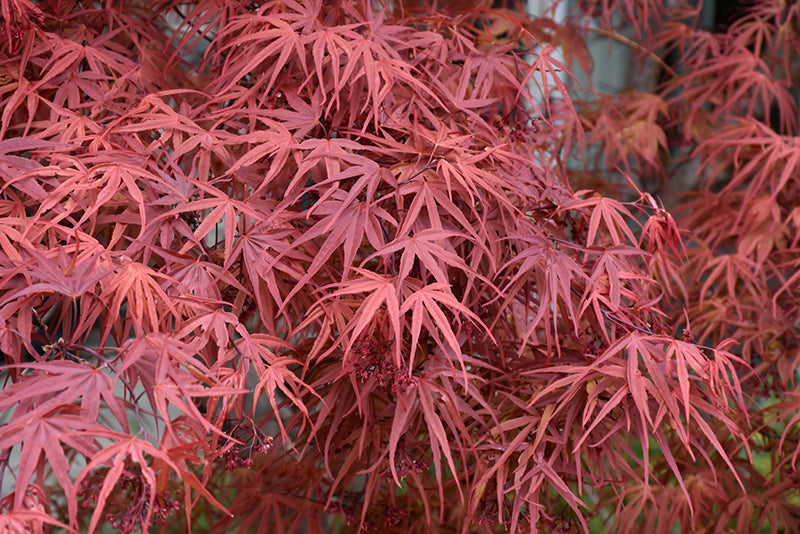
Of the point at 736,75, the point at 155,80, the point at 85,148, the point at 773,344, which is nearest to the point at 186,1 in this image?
the point at 155,80

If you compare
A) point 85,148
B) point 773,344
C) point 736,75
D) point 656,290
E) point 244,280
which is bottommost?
point 773,344

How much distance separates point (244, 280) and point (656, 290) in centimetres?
93

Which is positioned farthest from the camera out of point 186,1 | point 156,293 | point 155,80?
point 186,1

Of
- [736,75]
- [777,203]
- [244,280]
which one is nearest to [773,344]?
[777,203]

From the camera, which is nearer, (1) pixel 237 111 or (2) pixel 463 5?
(1) pixel 237 111

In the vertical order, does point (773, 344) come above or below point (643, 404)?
below

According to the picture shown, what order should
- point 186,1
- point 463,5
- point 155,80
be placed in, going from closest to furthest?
point 155,80
point 186,1
point 463,5

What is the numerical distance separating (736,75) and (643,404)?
1.13 meters

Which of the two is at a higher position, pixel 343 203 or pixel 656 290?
pixel 343 203

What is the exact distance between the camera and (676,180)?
229cm

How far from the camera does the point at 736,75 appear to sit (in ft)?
5.81

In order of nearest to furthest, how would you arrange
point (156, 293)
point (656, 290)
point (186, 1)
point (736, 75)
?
point (156, 293), point (186, 1), point (656, 290), point (736, 75)

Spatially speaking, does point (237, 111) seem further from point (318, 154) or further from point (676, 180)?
point (676, 180)

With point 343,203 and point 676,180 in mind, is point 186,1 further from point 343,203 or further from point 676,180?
point 676,180
